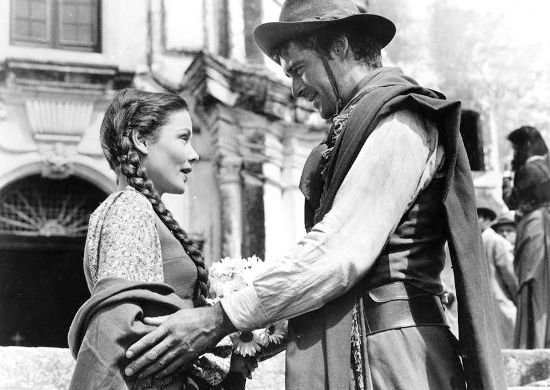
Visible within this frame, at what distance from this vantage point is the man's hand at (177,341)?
274 cm

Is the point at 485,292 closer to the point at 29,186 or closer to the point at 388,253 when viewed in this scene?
the point at 388,253

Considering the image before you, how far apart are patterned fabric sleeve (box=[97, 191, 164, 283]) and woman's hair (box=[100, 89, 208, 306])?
0.35 feet

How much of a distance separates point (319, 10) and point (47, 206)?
33.9 ft

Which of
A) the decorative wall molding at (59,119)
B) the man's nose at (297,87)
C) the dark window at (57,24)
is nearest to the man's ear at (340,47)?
the man's nose at (297,87)

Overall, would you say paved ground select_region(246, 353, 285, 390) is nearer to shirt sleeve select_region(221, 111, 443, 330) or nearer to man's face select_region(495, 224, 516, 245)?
shirt sleeve select_region(221, 111, 443, 330)

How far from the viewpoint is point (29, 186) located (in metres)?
12.8

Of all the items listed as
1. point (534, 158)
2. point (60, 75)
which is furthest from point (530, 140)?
point (60, 75)

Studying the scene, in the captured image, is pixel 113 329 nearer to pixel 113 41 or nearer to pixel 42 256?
pixel 113 41

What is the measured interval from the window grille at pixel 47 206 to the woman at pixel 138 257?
970 centimetres

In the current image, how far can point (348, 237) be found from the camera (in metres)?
2.73

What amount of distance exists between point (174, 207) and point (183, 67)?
194 cm

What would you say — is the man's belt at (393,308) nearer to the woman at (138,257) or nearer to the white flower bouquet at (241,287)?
the white flower bouquet at (241,287)

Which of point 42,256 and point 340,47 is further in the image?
point 42,256

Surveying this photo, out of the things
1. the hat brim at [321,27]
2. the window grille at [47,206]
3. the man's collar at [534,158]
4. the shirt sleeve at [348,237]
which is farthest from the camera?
the window grille at [47,206]
